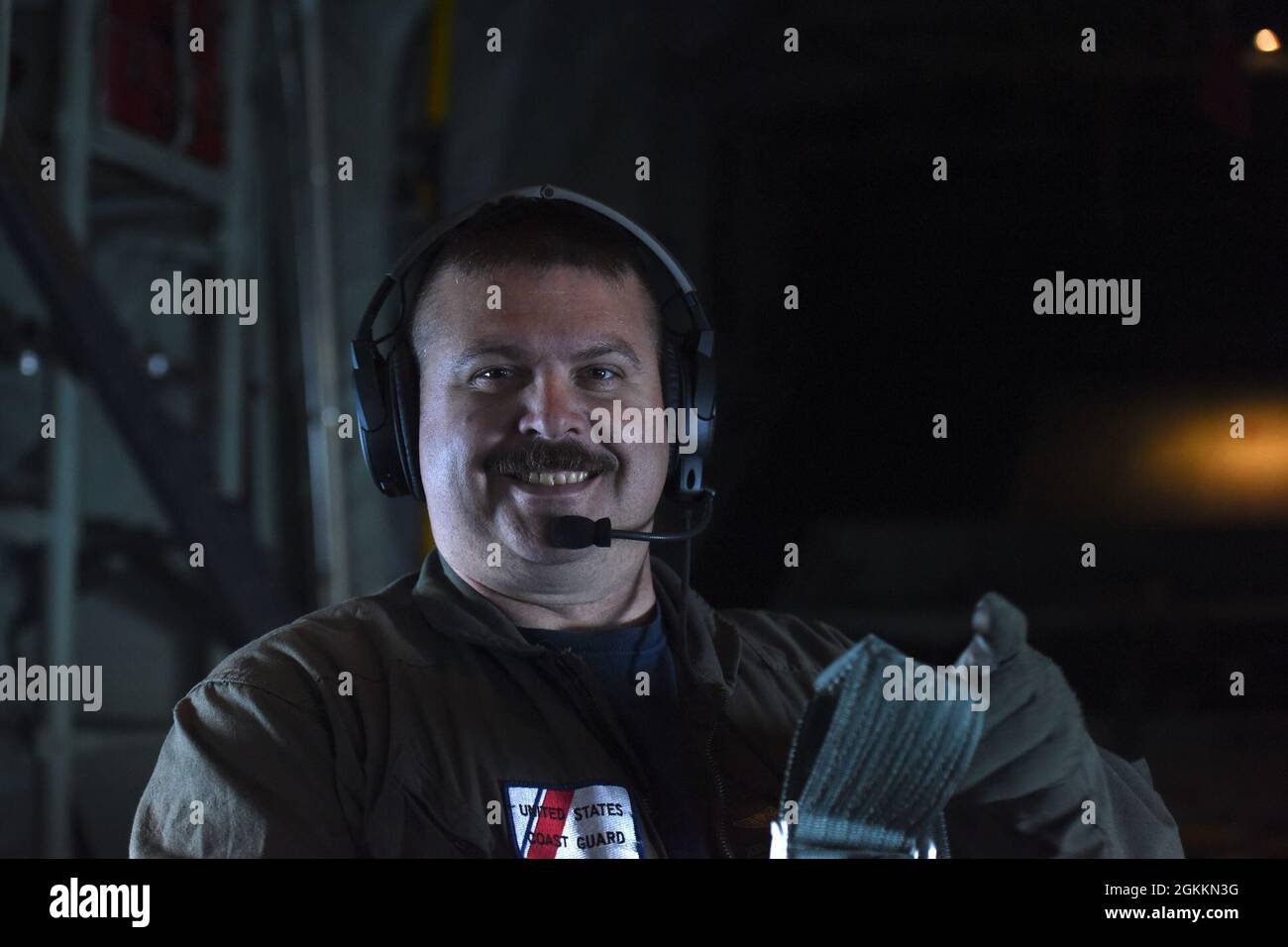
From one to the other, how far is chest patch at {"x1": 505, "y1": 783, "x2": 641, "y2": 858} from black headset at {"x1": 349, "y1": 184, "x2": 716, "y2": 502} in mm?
258

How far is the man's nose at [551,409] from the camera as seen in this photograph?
0.90 meters

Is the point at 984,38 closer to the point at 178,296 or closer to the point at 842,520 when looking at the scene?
the point at 842,520

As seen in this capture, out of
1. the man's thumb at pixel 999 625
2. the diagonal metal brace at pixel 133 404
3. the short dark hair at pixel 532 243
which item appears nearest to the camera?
the man's thumb at pixel 999 625

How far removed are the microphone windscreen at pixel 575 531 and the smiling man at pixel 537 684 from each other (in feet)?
0.07

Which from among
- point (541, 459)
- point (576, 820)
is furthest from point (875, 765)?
point (541, 459)

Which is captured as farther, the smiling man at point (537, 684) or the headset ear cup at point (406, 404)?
the headset ear cup at point (406, 404)

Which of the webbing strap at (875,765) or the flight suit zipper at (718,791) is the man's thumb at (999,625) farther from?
the flight suit zipper at (718,791)

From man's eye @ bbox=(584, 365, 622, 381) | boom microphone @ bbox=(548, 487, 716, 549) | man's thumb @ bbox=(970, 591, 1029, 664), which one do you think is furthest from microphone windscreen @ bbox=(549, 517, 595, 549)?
man's thumb @ bbox=(970, 591, 1029, 664)

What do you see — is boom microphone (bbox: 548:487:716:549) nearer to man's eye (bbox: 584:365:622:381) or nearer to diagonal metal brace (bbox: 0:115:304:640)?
man's eye (bbox: 584:365:622:381)

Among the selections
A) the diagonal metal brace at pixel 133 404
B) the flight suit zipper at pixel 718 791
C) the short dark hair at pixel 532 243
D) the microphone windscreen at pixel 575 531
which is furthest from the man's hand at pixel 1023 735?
the diagonal metal brace at pixel 133 404

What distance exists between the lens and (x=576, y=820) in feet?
2.84

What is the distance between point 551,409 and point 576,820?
0.31m

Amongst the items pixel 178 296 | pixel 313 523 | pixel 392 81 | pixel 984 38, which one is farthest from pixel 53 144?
pixel 984 38
